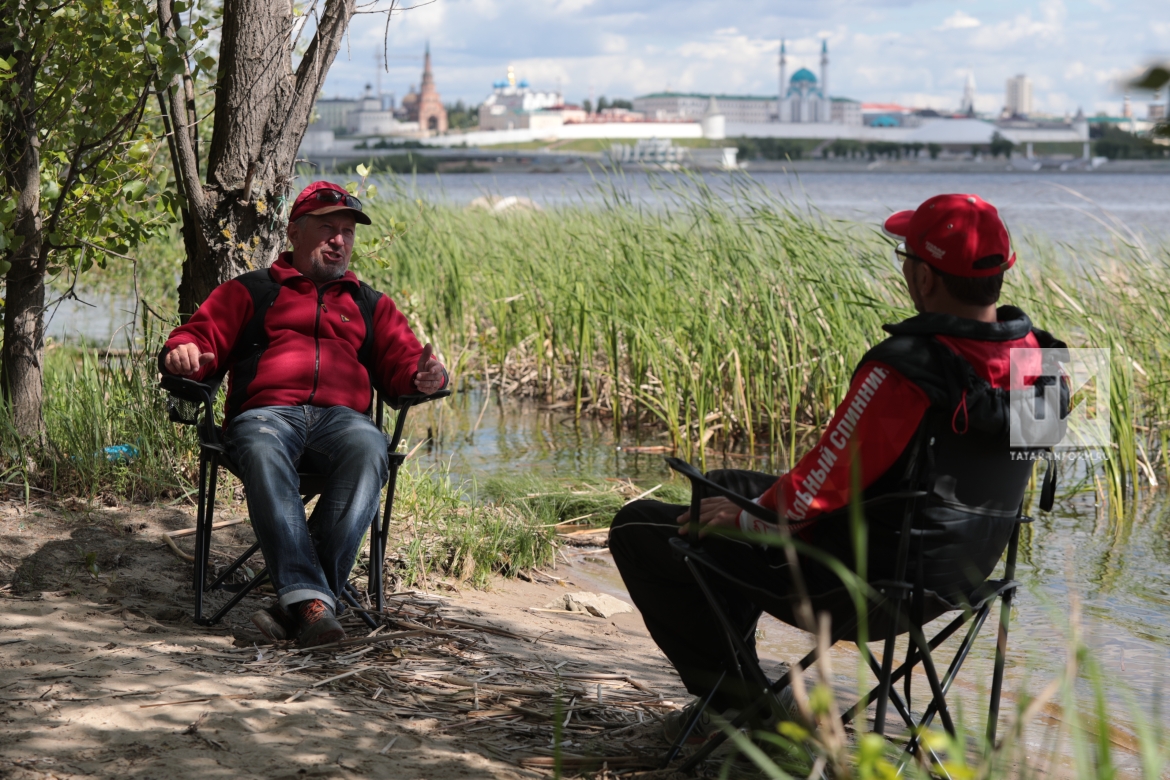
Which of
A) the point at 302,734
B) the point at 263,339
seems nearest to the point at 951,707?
the point at 302,734

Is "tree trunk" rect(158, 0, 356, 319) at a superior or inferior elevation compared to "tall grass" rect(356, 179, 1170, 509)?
superior

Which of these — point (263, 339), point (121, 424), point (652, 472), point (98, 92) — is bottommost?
point (652, 472)

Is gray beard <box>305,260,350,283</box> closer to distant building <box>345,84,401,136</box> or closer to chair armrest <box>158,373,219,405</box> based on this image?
Answer: chair armrest <box>158,373,219,405</box>

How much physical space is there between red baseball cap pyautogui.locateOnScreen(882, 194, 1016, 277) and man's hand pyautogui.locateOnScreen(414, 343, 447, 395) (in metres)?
1.68

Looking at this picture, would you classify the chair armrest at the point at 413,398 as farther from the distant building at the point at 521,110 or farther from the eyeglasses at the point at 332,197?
the distant building at the point at 521,110

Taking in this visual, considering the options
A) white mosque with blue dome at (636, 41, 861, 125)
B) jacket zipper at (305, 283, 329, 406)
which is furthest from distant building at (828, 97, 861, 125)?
jacket zipper at (305, 283, 329, 406)

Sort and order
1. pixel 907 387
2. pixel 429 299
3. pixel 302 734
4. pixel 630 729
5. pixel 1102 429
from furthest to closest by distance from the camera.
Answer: pixel 429 299 → pixel 1102 429 → pixel 630 729 → pixel 302 734 → pixel 907 387

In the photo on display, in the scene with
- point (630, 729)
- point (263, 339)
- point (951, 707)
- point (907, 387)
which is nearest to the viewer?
point (907, 387)

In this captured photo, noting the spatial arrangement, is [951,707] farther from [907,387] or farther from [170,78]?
[170,78]

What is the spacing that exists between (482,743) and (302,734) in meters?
0.40

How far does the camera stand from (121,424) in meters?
4.50

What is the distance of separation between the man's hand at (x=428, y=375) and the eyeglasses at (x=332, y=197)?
58cm

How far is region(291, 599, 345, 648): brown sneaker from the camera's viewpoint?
3096mm

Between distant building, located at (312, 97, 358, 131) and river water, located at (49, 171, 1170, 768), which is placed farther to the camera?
distant building, located at (312, 97, 358, 131)
